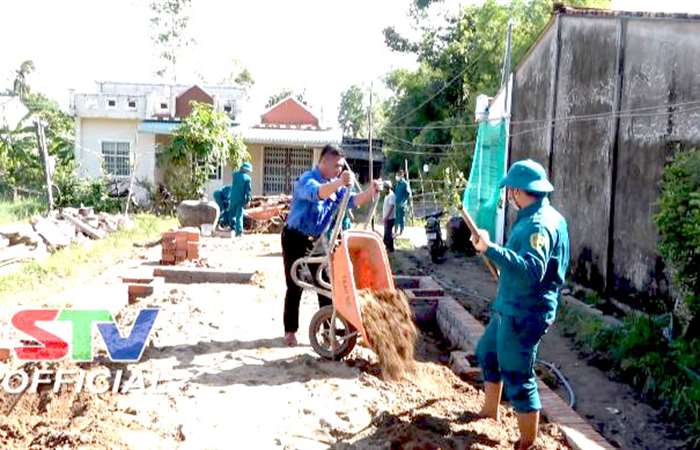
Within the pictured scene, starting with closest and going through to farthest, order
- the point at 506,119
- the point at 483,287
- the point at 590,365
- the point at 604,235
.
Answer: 1. the point at 590,365
2. the point at 604,235
3. the point at 483,287
4. the point at 506,119

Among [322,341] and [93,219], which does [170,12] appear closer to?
[93,219]

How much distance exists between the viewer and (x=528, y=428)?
4023 millimetres

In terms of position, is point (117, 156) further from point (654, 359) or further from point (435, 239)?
point (654, 359)

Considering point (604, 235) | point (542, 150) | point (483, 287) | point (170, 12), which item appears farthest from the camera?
point (170, 12)

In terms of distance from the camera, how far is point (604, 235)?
9.47m

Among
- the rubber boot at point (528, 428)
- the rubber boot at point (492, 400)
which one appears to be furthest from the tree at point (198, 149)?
the rubber boot at point (528, 428)

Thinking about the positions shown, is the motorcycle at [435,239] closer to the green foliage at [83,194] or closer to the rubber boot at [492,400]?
the rubber boot at [492,400]

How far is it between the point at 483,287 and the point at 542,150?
2895 mm

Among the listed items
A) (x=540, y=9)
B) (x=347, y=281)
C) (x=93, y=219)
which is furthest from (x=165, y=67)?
(x=347, y=281)

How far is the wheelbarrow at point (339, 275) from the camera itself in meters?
5.34

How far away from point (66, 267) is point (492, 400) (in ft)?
28.0

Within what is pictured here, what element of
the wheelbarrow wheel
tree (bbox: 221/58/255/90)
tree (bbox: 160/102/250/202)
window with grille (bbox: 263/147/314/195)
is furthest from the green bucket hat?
tree (bbox: 221/58/255/90)

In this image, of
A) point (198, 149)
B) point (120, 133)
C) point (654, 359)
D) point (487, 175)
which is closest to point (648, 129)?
point (654, 359)

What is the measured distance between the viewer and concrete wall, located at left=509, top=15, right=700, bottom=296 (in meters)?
7.95
